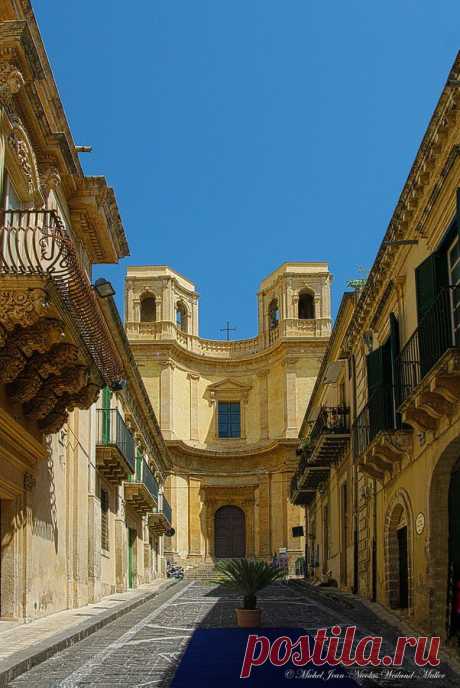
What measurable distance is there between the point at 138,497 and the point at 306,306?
73.6ft

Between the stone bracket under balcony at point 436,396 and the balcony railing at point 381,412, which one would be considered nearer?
the stone bracket under balcony at point 436,396

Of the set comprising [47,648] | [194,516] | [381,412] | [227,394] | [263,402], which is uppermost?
[227,394]

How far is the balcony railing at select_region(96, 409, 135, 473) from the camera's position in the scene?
2139 cm

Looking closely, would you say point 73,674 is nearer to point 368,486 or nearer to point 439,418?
point 439,418

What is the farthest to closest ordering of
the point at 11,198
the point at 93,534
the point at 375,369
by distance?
1. the point at 93,534
2. the point at 375,369
3. the point at 11,198

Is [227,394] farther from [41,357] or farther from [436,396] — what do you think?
[436,396]

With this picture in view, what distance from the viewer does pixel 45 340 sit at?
10781mm

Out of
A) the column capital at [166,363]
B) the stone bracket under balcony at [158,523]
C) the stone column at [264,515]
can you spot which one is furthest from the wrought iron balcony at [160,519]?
the column capital at [166,363]

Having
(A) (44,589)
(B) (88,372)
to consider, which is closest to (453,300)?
(B) (88,372)

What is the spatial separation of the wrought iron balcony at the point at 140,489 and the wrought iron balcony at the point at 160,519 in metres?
2.75

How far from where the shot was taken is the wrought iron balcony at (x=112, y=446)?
20.3 m

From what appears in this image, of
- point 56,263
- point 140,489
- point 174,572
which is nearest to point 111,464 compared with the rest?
point 140,489

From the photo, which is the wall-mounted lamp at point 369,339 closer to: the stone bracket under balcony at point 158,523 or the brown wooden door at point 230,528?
the stone bracket under balcony at point 158,523

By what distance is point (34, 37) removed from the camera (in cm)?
1209
